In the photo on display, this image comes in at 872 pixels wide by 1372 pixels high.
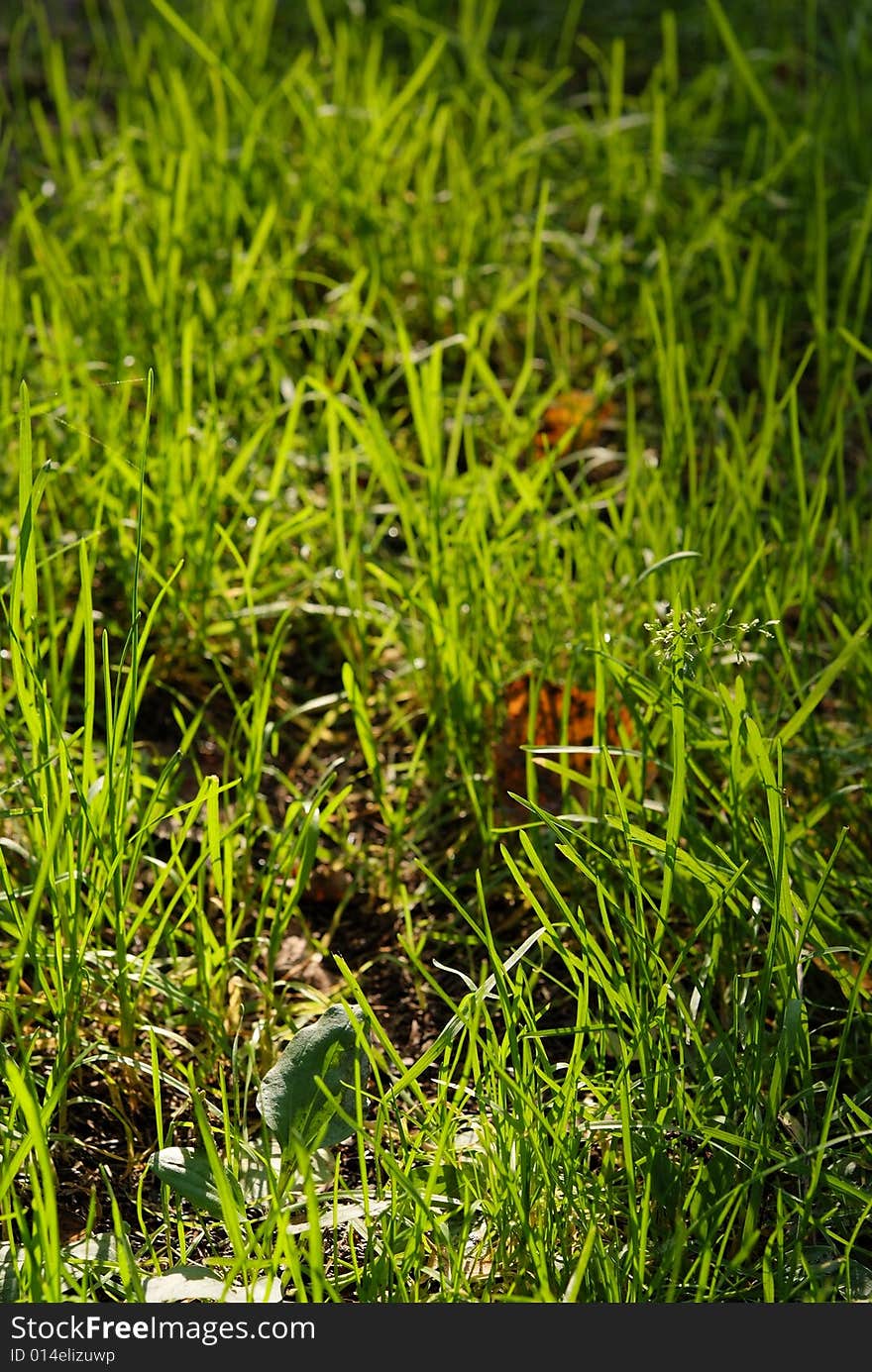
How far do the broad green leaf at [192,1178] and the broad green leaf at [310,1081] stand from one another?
72 millimetres

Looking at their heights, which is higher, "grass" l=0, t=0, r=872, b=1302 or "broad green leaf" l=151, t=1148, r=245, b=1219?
"grass" l=0, t=0, r=872, b=1302

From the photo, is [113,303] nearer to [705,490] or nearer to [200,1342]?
[705,490]

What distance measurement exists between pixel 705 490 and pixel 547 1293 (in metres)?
1.19

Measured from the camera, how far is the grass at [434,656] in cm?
127

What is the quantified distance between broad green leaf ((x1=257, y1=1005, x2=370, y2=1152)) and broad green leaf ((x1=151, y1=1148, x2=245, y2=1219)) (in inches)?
2.8

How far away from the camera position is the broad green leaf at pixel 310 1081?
134 cm

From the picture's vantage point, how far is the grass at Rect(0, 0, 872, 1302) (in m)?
1.27

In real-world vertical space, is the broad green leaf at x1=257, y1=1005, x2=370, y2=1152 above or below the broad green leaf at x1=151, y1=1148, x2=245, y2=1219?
above

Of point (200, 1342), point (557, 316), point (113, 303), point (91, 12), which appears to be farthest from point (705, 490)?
point (91, 12)

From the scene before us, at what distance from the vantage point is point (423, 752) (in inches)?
73.7

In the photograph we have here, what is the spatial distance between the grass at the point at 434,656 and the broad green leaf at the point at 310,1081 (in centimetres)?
5

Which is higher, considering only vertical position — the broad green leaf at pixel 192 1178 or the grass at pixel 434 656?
the grass at pixel 434 656

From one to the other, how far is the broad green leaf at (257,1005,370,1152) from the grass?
0.05m

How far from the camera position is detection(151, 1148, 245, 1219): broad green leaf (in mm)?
1273
